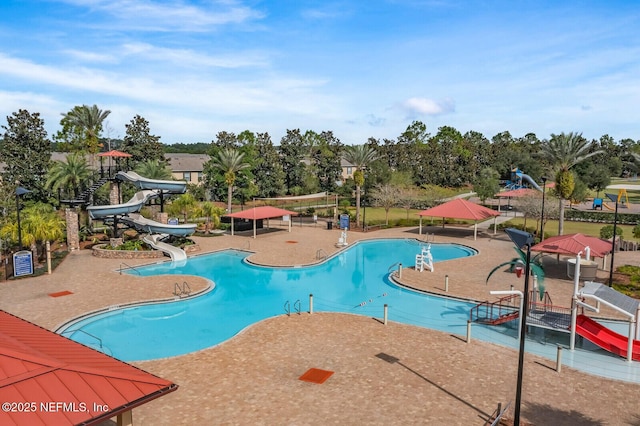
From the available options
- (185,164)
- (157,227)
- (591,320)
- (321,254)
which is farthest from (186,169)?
(591,320)

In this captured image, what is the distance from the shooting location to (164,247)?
117 ft

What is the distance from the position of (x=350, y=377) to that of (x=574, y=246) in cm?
1753

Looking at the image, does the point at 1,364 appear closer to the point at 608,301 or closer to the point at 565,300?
the point at 608,301

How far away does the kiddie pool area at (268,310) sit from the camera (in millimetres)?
19125

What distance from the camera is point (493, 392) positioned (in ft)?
47.8

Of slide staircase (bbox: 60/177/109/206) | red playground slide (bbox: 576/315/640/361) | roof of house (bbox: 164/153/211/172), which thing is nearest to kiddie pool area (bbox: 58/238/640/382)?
red playground slide (bbox: 576/315/640/361)

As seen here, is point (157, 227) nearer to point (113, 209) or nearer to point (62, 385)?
point (113, 209)

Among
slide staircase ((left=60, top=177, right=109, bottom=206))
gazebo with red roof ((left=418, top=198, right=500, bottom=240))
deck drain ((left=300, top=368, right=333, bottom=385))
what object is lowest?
deck drain ((left=300, top=368, right=333, bottom=385))

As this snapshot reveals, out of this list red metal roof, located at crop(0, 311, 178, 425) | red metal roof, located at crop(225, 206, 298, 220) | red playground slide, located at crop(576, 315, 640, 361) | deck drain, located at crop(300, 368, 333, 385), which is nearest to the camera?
red metal roof, located at crop(0, 311, 178, 425)

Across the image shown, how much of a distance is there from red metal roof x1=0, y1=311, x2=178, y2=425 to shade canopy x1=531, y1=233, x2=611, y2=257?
78.4 feet

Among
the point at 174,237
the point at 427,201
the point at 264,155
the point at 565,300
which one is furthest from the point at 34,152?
the point at 565,300

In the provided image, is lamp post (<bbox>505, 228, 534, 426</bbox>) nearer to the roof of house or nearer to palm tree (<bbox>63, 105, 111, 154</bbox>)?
palm tree (<bbox>63, 105, 111, 154</bbox>)

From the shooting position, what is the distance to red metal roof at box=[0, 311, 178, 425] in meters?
7.13

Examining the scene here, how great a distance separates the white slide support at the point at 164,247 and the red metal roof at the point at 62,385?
25992mm
